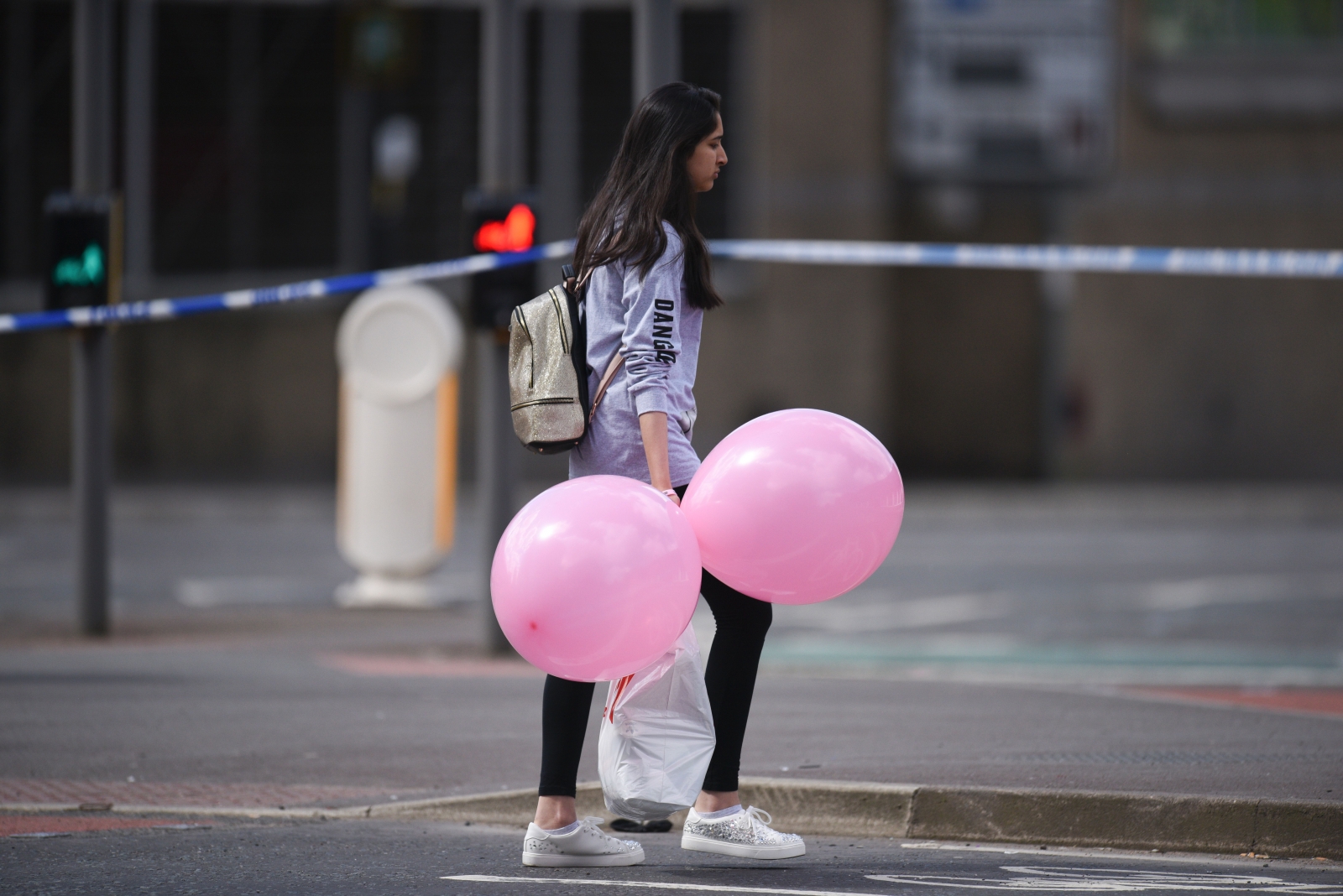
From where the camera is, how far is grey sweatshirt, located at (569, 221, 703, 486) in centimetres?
465

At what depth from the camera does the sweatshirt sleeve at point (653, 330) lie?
4633 mm

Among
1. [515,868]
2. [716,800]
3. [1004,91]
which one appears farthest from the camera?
[1004,91]

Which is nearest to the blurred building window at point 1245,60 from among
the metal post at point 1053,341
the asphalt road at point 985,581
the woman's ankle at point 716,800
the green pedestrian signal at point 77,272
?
the metal post at point 1053,341

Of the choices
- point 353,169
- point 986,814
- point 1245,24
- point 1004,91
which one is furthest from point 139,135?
point 986,814

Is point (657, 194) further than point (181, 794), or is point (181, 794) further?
point (181, 794)

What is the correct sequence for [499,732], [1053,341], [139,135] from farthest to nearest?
[1053,341] < [139,135] < [499,732]

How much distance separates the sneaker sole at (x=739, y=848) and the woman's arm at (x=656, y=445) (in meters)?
0.95

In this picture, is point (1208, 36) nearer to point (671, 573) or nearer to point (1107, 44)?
point (1107, 44)

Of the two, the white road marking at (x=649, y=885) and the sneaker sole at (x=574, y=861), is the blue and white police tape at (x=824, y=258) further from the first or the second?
the white road marking at (x=649, y=885)

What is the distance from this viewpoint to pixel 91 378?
31.7 feet

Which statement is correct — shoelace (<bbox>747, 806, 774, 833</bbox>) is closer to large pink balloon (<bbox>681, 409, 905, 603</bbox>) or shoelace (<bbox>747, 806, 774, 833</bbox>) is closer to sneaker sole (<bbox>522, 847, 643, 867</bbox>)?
sneaker sole (<bbox>522, 847, 643, 867</bbox>)

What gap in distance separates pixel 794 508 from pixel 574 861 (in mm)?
1087

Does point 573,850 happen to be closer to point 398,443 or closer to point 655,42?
point 655,42

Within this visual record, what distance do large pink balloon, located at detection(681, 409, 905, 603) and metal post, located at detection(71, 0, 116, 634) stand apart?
580 cm
